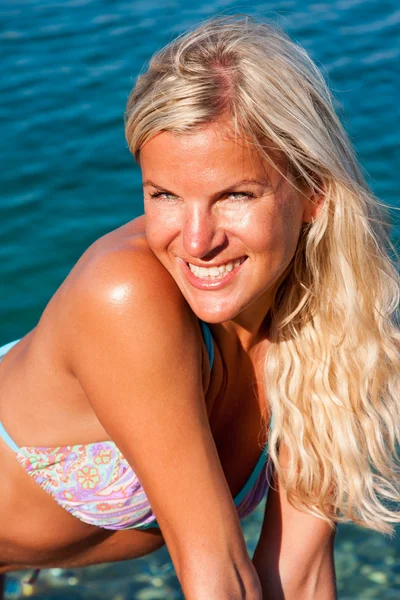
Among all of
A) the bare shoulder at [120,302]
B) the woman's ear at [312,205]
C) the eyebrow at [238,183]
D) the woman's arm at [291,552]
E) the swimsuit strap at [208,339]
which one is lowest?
the woman's arm at [291,552]

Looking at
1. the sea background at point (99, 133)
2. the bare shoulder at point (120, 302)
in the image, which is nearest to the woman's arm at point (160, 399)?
the bare shoulder at point (120, 302)

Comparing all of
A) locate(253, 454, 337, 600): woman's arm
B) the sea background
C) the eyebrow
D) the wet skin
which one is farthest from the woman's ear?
the sea background

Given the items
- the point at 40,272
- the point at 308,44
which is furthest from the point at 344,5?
the point at 40,272

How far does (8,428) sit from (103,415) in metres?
0.49

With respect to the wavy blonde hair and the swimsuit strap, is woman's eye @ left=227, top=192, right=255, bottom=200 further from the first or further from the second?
the swimsuit strap

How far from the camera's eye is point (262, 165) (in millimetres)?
2266

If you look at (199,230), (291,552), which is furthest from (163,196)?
(291,552)

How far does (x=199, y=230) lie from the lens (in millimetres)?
2262

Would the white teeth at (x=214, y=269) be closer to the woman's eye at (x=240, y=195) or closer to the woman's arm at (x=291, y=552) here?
the woman's eye at (x=240, y=195)

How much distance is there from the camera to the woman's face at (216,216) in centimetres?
220

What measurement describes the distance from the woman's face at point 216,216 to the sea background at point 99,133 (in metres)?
1.98

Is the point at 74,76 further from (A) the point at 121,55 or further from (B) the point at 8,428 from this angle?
(B) the point at 8,428

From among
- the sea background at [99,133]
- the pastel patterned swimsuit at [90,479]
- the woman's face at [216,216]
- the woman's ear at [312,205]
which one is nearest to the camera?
the woman's face at [216,216]

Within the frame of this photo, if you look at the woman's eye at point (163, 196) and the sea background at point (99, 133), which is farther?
the sea background at point (99, 133)
